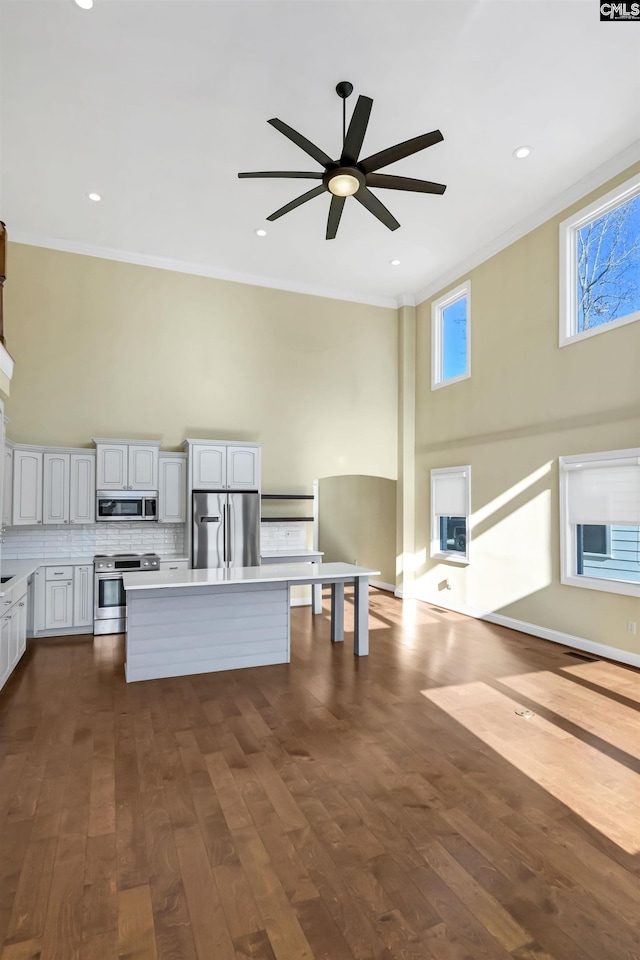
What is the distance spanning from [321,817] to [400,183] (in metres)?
4.20

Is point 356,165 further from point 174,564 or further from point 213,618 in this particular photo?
point 174,564

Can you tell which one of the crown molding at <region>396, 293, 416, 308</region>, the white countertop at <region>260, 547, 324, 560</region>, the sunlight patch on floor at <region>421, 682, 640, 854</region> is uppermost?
the crown molding at <region>396, 293, 416, 308</region>

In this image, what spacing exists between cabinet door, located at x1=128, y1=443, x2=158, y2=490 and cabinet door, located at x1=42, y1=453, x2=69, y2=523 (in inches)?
29.1

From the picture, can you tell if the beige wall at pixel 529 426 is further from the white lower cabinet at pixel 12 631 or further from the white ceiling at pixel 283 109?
the white lower cabinet at pixel 12 631

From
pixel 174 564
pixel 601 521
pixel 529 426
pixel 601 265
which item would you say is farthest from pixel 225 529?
pixel 601 265

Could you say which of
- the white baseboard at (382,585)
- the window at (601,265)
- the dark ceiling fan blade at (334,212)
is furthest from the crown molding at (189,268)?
the white baseboard at (382,585)

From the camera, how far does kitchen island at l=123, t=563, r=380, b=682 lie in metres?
4.77

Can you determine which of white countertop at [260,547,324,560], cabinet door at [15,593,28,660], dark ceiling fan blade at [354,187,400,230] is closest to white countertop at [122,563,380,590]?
cabinet door at [15,593,28,660]

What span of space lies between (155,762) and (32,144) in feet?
18.5

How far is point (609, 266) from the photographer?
5637 millimetres

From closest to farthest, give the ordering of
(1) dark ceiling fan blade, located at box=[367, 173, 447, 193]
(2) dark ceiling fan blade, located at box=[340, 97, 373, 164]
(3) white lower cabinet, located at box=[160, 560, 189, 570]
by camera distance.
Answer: (2) dark ceiling fan blade, located at box=[340, 97, 373, 164]
(1) dark ceiling fan blade, located at box=[367, 173, 447, 193]
(3) white lower cabinet, located at box=[160, 560, 189, 570]

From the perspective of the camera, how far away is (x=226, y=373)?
7.99m

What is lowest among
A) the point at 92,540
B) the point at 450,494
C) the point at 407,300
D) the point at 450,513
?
the point at 92,540

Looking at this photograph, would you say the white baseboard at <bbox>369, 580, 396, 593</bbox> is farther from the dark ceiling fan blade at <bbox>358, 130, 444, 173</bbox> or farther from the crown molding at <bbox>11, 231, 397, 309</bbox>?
the dark ceiling fan blade at <bbox>358, 130, 444, 173</bbox>
